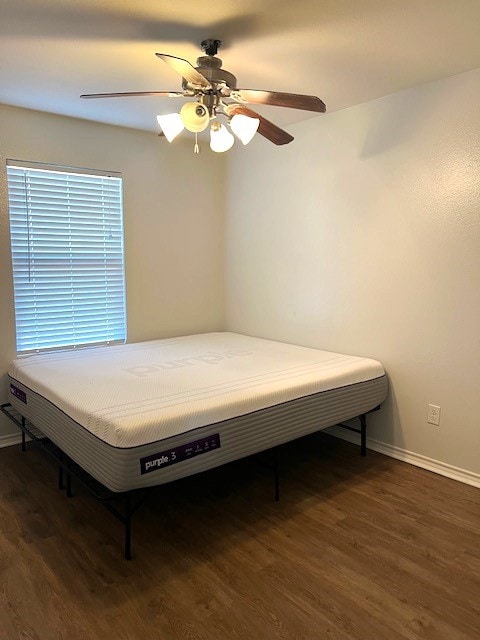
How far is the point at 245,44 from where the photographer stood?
217cm

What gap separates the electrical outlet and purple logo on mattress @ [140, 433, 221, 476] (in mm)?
1451

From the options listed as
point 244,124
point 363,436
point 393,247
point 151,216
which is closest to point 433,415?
point 363,436

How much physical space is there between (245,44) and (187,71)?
0.47 metres

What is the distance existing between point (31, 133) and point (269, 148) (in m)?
1.75

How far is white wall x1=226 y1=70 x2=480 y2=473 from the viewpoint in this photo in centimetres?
263

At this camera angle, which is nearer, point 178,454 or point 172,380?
point 178,454

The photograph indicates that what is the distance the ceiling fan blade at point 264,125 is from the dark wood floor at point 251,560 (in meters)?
1.95

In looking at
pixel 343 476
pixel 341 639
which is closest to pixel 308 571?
pixel 341 639

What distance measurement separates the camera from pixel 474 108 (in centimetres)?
251

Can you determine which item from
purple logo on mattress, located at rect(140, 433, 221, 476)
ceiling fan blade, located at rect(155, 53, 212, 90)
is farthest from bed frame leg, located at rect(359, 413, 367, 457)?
ceiling fan blade, located at rect(155, 53, 212, 90)

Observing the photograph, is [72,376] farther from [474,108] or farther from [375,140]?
[474,108]

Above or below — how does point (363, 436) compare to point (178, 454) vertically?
below

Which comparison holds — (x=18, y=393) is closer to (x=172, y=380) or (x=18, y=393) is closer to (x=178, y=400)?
(x=172, y=380)

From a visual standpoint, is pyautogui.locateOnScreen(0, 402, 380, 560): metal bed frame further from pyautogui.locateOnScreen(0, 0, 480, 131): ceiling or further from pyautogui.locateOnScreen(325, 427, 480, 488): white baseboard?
Answer: pyautogui.locateOnScreen(0, 0, 480, 131): ceiling
